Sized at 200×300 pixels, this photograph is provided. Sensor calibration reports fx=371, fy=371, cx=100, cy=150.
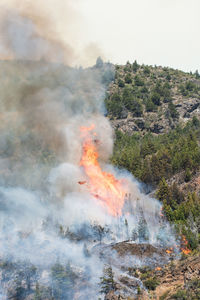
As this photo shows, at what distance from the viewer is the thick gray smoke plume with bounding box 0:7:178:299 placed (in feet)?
217

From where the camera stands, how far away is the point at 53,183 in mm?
104188

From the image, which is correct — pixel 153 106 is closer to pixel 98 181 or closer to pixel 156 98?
pixel 156 98

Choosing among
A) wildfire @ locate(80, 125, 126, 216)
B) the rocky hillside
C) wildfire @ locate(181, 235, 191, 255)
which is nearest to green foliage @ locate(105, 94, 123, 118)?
the rocky hillside

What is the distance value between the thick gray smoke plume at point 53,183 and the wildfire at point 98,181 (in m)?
1.82

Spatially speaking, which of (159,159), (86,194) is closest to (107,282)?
(86,194)

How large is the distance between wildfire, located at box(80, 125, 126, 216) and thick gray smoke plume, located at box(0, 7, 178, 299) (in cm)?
182

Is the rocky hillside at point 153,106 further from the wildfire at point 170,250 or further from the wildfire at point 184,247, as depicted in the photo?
the wildfire at point 170,250

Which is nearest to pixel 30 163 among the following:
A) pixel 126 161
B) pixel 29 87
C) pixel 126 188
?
pixel 29 87

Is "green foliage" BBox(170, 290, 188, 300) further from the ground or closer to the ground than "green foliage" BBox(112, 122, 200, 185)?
closer to the ground

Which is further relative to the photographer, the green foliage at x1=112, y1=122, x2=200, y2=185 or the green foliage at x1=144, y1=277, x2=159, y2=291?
the green foliage at x1=112, y1=122, x2=200, y2=185

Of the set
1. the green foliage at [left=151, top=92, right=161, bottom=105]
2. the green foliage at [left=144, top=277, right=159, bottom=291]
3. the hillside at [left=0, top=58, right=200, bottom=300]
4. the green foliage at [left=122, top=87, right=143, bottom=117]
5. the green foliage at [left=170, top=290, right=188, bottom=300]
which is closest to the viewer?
the green foliage at [left=170, top=290, right=188, bottom=300]

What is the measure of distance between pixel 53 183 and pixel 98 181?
19.2m

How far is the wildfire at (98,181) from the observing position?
85125 mm

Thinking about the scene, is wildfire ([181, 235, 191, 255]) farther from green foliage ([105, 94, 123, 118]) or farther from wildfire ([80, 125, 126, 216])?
green foliage ([105, 94, 123, 118])
